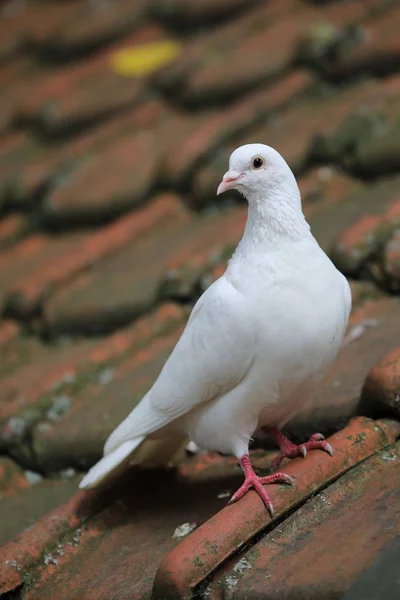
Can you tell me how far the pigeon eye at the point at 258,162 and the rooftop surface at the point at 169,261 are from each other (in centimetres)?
62

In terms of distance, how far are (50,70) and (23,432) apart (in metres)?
2.61

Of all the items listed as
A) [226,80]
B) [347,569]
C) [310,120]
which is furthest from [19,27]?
[347,569]

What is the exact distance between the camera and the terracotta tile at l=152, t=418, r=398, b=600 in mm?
1777

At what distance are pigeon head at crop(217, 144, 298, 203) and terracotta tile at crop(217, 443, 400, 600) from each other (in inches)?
30.6

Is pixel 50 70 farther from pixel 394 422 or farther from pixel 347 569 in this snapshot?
pixel 347 569

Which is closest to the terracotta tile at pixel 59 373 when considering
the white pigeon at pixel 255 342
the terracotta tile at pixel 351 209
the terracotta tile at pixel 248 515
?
the white pigeon at pixel 255 342

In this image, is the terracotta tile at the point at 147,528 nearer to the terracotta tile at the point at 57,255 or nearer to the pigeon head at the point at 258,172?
the pigeon head at the point at 258,172

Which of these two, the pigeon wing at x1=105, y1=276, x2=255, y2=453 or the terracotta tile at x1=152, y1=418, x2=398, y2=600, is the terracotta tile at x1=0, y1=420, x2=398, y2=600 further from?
the pigeon wing at x1=105, y1=276, x2=255, y2=453

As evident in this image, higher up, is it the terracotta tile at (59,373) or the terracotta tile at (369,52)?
the terracotta tile at (369,52)

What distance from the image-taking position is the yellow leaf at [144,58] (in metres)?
4.45

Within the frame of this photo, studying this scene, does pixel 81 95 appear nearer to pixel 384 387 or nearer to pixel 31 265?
pixel 31 265

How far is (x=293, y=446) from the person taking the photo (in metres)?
2.32

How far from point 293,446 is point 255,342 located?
1.18ft

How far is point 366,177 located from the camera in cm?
339
